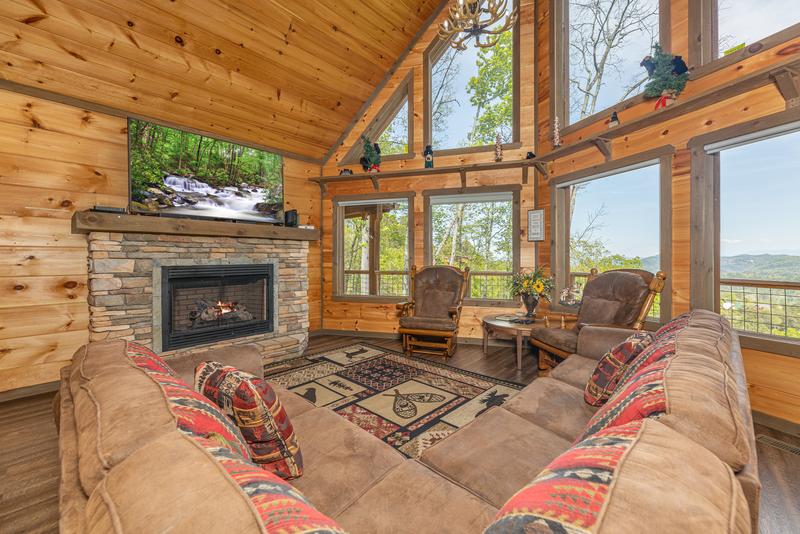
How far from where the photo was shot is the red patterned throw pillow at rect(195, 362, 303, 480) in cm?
104

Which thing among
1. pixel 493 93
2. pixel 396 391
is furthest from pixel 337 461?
pixel 493 93

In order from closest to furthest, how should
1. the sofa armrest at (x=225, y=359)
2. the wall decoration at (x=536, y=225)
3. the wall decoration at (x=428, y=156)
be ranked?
the sofa armrest at (x=225, y=359) → the wall decoration at (x=536, y=225) → the wall decoration at (x=428, y=156)

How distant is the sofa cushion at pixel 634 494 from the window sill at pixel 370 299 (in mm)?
4342

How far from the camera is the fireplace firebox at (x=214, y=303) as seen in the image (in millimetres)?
3367

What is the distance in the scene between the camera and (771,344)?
2.38 meters

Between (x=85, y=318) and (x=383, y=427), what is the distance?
310 centimetres

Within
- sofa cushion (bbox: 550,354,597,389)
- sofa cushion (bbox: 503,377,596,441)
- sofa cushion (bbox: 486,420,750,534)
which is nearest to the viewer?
sofa cushion (bbox: 486,420,750,534)

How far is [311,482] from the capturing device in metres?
1.08

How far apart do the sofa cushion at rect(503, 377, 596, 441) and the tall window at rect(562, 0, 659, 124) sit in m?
3.24

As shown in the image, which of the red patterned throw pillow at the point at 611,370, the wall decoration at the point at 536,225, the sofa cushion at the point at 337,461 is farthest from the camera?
the wall decoration at the point at 536,225

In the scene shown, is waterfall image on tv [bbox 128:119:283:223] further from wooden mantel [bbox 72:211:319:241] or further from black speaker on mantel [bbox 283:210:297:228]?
wooden mantel [bbox 72:211:319:241]

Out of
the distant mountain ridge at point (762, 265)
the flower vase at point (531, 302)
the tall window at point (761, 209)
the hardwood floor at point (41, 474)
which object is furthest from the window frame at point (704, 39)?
the hardwood floor at point (41, 474)

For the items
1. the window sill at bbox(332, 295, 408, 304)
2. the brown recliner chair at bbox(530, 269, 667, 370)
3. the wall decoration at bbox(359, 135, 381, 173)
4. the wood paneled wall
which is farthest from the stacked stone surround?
the brown recliner chair at bbox(530, 269, 667, 370)

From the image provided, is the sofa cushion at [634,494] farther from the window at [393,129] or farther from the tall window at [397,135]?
the tall window at [397,135]
